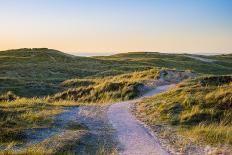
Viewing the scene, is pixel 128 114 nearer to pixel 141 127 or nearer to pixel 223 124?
pixel 141 127

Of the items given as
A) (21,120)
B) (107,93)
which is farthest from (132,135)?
(107,93)

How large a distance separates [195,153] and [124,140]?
3222 millimetres

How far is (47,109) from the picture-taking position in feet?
81.7

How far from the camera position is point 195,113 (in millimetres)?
21234

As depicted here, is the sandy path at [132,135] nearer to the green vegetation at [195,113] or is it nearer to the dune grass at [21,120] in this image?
the green vegetation at [195,113]

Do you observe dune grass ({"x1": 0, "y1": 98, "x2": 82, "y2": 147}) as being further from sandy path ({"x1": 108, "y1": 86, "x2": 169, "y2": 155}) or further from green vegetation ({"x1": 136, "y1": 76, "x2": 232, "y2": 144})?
green vegetation ({"x1": 136, "y1": 76, "x2": 232, "y2": 144})

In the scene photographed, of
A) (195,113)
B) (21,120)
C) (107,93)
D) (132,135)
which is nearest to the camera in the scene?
(132,135)

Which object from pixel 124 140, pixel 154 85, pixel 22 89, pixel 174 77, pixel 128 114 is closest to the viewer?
pixel 124 140

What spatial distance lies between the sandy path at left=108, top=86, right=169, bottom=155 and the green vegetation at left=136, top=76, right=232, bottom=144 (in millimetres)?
950

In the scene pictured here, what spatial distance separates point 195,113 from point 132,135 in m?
4.74

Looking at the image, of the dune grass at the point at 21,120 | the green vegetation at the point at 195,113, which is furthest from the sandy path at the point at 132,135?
the dune grass at the point at 21,120

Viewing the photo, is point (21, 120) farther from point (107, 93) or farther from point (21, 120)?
point (107, 93)

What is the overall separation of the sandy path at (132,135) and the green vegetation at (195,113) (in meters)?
0.95

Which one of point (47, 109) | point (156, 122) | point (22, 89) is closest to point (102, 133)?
point (156, 122)
